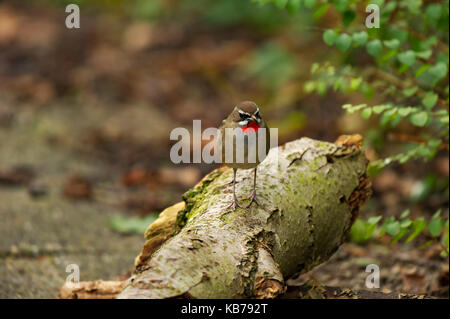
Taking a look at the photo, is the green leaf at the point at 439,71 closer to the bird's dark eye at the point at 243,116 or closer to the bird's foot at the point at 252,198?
the bird's dark eye at the point at 243,116

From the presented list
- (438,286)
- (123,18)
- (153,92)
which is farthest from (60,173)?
(123,18)

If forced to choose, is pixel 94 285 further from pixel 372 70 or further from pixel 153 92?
pixel 153 92

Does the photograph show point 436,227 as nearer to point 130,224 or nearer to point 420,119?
point 420,119

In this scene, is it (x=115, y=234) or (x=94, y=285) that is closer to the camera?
(x=94, y=285)

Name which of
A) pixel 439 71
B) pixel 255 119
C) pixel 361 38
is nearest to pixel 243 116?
pixel 255 119

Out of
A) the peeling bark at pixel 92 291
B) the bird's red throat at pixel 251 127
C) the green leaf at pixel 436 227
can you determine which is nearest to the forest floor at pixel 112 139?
the peeling bark at pixel 92 291
